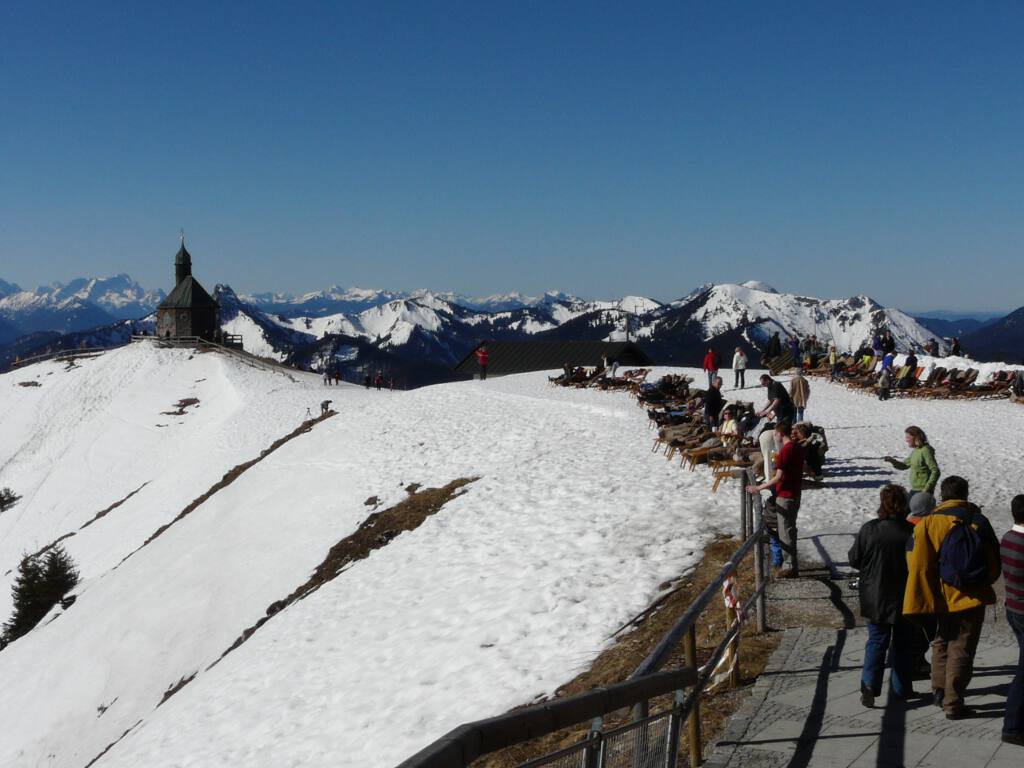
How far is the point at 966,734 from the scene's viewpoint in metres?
6.48

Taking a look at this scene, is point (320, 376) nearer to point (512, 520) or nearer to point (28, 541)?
point (28, 541)

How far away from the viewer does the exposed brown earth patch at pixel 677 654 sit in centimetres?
783

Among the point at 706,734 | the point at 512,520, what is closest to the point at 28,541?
the point at 512,520

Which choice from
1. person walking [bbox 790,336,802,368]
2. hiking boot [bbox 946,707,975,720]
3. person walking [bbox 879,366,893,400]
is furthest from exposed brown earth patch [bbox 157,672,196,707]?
person walking [bbox 790,336,802,368]

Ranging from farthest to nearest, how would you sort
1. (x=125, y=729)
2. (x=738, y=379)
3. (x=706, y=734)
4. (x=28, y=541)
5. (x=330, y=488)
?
1. (x=28, y=541)
2. (x=738, y=379)
3. (x=330, y=488)
4. (x=125, y=729)
5. (x=706, y=734)

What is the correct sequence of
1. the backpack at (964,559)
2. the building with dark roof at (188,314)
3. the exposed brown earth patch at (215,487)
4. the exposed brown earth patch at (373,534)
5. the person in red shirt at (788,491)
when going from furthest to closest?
the building with dark roof at (188,314) < the exposed brown earth patch at (215,487) < the exposed brown earth patch at (373,534) < the person in red shirt at (788,491) < the backpack at (964,559)

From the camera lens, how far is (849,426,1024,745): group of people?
6.74 metres

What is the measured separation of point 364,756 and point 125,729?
1057 cm

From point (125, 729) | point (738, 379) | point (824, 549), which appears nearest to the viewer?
point (824, 549)

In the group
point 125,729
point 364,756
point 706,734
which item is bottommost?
point 125,729

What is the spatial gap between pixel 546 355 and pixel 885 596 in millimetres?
63705

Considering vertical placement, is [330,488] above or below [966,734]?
below

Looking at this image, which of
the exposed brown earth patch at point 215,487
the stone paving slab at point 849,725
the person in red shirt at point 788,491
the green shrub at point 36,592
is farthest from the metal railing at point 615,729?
the green shrub at point 36,592

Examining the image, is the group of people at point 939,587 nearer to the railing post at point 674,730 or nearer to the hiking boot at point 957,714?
the hiking boot at point 957,714
